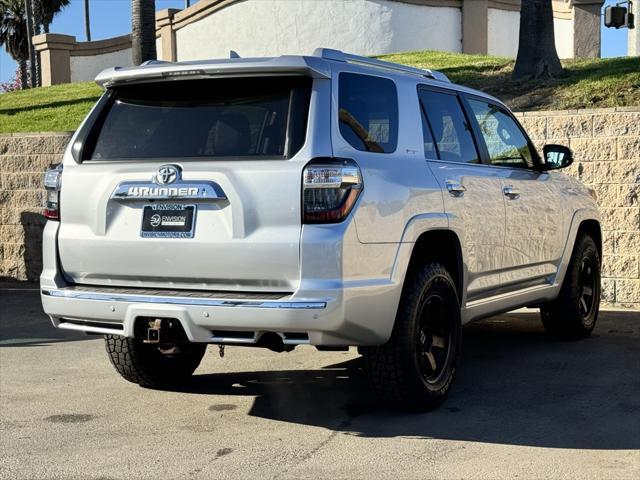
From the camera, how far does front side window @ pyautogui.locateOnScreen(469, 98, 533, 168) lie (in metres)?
6.95

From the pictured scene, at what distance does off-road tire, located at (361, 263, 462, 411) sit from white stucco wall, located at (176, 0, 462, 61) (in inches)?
622

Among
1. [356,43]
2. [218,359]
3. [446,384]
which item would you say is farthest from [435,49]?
[446,384]

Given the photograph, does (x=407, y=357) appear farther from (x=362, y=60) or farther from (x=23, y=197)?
(x=23, y=197)

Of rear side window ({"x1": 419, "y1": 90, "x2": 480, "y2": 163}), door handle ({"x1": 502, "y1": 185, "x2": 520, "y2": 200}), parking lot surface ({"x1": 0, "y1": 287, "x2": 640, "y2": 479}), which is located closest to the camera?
parking lot surface ({"x1": 0, "y1": 287, "x2": 640, "y2": 479})

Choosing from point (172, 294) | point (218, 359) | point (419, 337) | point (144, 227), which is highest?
point (144, 227)

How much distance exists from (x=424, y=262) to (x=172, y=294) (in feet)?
4.84

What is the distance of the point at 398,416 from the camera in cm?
573

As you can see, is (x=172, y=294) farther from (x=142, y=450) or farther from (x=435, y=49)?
(x=435, y=49)

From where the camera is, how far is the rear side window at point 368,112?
5.33 m

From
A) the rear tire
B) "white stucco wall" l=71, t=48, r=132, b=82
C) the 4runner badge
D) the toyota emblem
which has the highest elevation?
"white stucco wall" l=71, t=48, r=132, b=82

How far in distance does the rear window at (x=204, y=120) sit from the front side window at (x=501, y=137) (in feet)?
6.87

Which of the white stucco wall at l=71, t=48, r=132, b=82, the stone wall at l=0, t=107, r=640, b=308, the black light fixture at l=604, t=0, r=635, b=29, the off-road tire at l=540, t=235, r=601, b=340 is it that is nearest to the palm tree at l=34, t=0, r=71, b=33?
the white stucco wall at l=71, t=48, r=132, b=82

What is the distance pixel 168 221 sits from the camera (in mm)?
5234

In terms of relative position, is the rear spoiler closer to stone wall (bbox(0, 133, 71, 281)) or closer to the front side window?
the front side window
